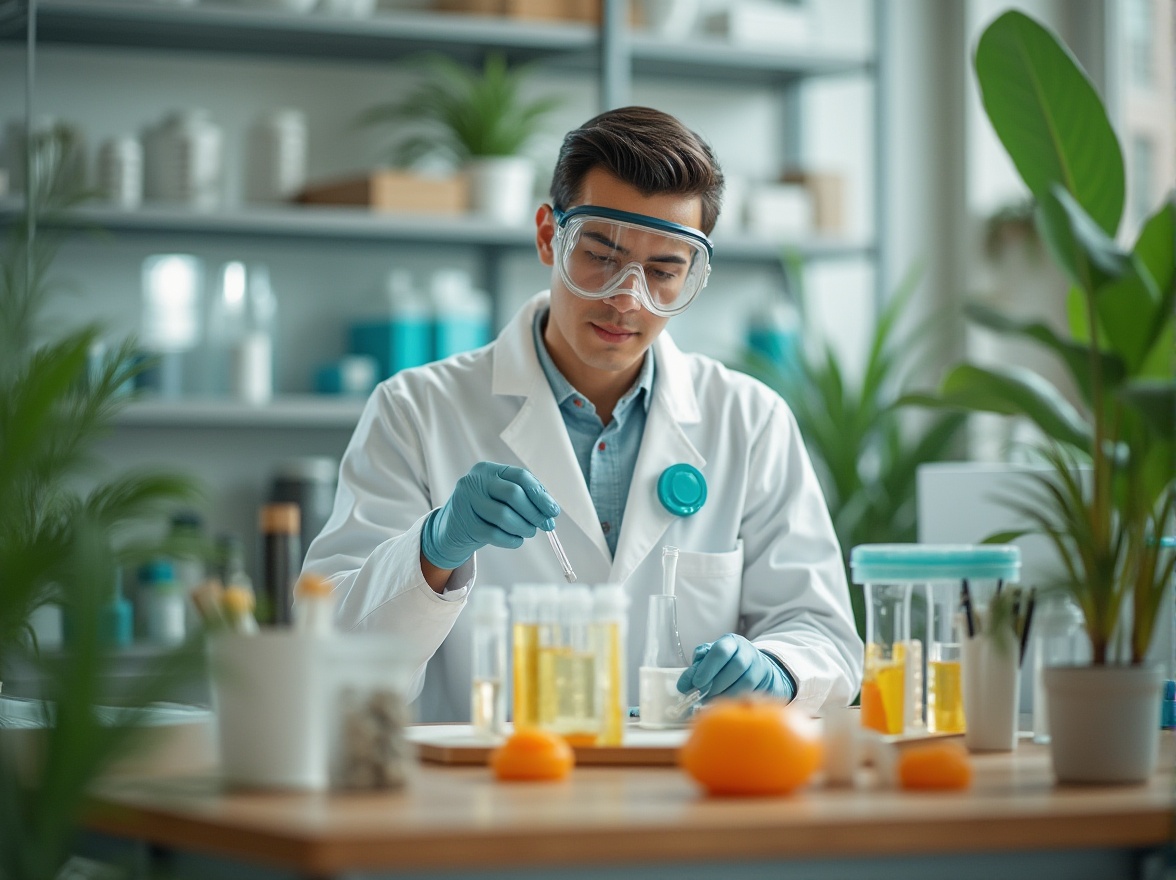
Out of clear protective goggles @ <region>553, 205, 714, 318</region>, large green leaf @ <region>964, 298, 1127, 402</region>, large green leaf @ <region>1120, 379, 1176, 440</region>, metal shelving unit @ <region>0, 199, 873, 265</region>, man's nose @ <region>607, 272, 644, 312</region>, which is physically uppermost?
metal shelving unit @ <region>0, 199, 873, 265</region>

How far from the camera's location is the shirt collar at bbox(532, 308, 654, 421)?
2.33m

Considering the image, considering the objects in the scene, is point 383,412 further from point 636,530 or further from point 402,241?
point 402,241

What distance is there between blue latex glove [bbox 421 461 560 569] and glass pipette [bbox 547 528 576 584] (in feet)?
0.29

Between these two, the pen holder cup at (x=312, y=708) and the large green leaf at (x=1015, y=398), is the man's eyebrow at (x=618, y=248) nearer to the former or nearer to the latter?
the large green leaf at (x=1015, y=398)

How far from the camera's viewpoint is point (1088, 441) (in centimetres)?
162

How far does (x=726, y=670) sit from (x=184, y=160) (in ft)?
7.59

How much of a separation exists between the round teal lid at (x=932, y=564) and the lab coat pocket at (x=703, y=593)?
1.85ft

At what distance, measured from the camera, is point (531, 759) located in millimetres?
1397

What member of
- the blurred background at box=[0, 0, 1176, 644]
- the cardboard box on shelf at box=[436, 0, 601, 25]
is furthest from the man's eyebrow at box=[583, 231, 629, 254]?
the cardboard box on shelf at box=[436, 0, 601, 25]

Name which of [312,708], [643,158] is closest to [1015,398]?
[643,158]

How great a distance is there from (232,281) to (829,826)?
291cm

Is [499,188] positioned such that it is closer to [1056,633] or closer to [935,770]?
[1056,633]

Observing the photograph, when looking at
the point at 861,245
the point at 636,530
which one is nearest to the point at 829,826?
the point at 636,530

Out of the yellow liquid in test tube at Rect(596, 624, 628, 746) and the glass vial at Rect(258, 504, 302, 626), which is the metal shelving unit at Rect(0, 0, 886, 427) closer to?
the glass vial at Rect(258, 504, 302, 626)
